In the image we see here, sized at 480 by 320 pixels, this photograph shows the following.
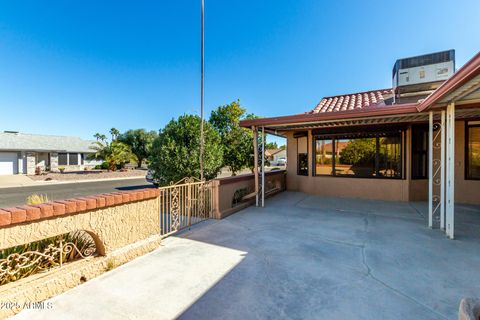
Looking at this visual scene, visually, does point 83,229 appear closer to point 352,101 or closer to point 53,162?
point 352,101

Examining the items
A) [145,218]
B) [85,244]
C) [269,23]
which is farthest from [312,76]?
[85,244]

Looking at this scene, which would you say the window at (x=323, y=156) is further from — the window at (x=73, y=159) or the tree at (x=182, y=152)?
the window at (x=73, y=159)

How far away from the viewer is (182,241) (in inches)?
176

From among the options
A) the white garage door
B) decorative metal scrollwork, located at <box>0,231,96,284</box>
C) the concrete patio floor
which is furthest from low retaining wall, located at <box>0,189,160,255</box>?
the white garage door

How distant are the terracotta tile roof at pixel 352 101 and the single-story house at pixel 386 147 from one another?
0.12 m

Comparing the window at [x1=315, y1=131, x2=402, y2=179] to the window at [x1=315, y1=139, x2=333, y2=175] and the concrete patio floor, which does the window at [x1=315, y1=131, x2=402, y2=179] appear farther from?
the concrete patio floor

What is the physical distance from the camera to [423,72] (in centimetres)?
847

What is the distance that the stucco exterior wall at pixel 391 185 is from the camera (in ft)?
24.7

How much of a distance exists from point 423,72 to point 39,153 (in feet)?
128

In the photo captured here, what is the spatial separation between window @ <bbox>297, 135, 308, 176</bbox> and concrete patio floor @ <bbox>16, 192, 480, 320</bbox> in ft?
15.7

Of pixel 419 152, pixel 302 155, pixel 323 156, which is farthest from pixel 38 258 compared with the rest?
pixel 419 152

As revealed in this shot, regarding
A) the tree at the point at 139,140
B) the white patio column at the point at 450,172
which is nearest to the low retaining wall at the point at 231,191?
the white patio column at the point at 450,172

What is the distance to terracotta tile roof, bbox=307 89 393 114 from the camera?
9984mm

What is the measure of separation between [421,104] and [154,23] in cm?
1196
